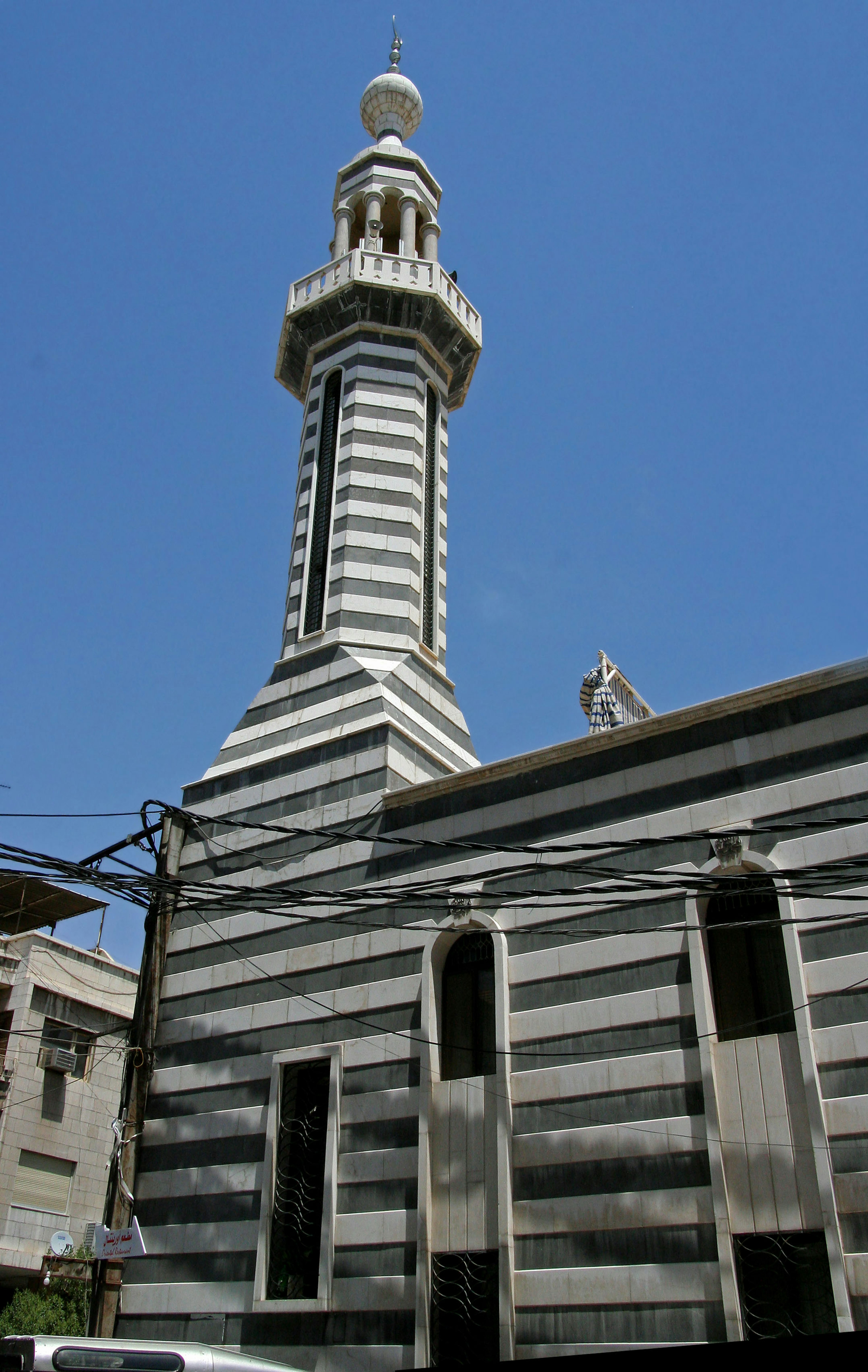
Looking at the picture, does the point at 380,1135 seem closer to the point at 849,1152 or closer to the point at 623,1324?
the point at 623,1324

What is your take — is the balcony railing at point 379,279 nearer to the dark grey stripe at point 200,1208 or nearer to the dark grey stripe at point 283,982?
the dark grey stripe at point 283,982

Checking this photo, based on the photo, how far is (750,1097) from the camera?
1166 centimetres

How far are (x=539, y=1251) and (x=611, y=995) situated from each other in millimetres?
2781

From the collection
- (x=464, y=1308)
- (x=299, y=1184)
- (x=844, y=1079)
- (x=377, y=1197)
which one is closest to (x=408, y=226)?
(x=299, y=1184)

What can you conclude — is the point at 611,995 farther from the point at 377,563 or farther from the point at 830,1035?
the point at 377,563

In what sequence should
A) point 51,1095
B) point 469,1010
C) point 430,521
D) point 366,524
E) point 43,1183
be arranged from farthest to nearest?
point 51,1095 < point 43,1183 < point 430,521 < point 366,524 < point 469,1010

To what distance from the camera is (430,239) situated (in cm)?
2402

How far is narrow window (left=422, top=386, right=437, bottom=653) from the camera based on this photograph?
20.4 metres

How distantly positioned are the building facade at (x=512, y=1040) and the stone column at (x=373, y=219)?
9.88 metres

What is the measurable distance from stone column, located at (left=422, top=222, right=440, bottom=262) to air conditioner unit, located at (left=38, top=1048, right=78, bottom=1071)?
69.6 ft

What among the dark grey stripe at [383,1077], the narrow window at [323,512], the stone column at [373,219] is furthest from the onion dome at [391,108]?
the dark grey stripe at [383,1077]

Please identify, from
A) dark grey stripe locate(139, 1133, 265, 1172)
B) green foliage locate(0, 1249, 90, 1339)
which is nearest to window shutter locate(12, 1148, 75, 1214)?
green foliage locate(0, 1249, 90, 1339)

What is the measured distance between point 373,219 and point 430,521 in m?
7.13

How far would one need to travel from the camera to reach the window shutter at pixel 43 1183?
27328 mm
